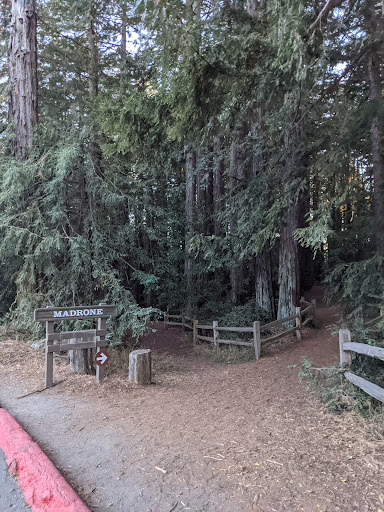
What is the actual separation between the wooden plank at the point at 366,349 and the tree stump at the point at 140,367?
11.0 ft

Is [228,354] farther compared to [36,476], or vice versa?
[228,354]

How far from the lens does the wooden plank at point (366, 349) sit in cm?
431

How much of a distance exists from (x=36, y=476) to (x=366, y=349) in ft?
12.7

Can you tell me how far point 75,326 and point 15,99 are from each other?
22.2ft

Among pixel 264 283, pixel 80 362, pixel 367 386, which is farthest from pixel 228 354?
pixel 367 386

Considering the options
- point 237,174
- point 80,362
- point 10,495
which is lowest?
point 10,495

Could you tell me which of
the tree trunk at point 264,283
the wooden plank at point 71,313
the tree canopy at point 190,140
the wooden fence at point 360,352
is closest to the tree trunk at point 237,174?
the tree canopy at point 190,140

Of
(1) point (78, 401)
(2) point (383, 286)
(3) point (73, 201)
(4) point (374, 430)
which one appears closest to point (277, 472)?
(4) point (374, 430)

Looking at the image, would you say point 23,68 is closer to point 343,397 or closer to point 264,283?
point 264,283

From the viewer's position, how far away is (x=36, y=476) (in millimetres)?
3295

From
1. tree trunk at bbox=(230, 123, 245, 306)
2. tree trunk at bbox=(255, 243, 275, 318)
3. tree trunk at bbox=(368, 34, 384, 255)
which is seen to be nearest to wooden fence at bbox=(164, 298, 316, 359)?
tree trunk at bbox=(255, 243, 275, 318)

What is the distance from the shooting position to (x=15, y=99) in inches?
414

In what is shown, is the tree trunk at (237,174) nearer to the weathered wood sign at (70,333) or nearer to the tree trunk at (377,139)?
the tree trunk at (377,139)

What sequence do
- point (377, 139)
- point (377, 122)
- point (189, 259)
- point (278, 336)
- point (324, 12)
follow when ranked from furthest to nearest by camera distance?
1. point (189, 259)
2. point (278, 336)
3. point (377, 139)
4. point (377, 122)
5. point (324, 12)
